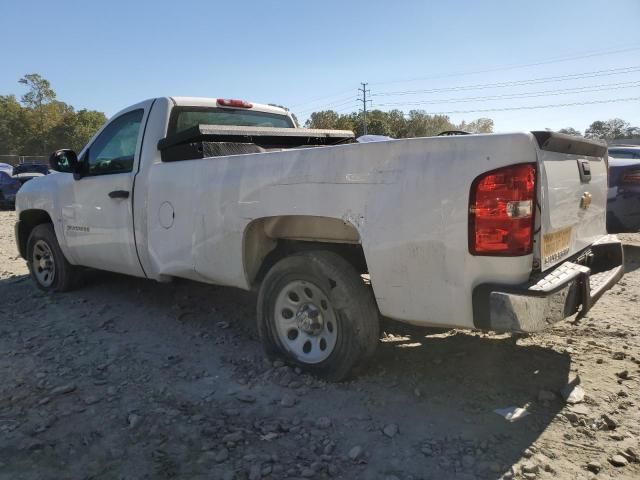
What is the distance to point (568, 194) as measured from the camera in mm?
3059

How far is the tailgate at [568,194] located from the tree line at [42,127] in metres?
60.7

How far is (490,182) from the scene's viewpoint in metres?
2.59

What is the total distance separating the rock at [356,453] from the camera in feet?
8.64

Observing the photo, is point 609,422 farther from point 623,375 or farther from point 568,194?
point 568,194

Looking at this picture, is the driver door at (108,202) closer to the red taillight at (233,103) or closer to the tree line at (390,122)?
the red taillight at (233,103)

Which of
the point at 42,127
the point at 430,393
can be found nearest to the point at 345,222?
the point at 430,393

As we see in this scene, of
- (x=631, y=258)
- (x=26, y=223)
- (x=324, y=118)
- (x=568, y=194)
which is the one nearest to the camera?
(x=568, y=194)

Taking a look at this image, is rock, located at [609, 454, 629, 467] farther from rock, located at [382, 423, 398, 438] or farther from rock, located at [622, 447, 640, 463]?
rock, located at [382, 423, 398, 438]

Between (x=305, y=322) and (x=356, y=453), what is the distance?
1054 mm

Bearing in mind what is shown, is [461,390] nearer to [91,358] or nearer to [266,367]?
[266,367]

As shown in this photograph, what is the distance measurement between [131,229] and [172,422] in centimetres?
205

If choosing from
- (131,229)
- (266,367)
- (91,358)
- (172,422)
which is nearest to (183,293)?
(131,229)

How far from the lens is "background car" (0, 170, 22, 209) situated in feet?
57.5

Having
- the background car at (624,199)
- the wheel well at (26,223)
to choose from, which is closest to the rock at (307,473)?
the wheel well at (26,223)
